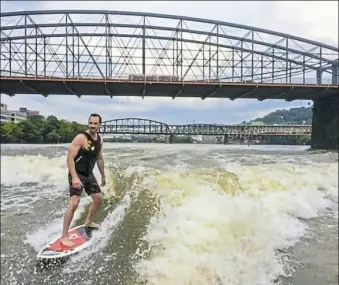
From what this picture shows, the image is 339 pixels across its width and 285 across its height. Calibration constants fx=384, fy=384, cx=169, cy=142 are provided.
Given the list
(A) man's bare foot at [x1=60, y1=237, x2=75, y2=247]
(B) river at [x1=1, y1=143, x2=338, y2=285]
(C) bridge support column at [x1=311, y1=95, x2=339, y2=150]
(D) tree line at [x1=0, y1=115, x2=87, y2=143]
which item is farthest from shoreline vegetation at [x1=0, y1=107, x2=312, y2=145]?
(C) bridge support column at [x1=311, y1=95, x2=339, y2=150]

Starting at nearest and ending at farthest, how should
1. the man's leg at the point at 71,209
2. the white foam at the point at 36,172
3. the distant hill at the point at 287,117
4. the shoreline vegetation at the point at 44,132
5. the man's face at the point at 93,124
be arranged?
the man's face at the point at 93,124
the shoreline vegetation at the point at 44,132
the man's leg at the point at 71,209
the distant hill at the point at 287,117
the white foam at the point at 36,172

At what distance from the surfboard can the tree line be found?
2.95 feet

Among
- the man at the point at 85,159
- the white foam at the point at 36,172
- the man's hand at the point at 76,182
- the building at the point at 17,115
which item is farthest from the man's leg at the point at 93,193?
the white foam at the point at 36,172

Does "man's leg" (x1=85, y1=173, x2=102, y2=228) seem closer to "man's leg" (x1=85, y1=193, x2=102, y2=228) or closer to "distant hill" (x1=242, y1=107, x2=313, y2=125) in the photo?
"man's leg" (x1=85, y1=193, x2=102, y2=228)

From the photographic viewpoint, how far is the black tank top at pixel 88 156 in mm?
2390

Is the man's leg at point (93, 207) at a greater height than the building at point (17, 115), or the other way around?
the building at point (17, 115)

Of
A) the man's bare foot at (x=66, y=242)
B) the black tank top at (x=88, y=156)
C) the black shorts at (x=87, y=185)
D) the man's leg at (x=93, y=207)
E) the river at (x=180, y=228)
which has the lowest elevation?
the river at (x=180, y=228)

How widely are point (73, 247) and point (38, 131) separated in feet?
3.36

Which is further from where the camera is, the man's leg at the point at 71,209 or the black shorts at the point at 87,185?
the man's leg at the point at 71,209

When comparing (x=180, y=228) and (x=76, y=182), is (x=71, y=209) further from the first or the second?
(x=180, y=228)

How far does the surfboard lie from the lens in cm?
321

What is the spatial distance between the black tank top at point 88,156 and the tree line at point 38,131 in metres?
0.25

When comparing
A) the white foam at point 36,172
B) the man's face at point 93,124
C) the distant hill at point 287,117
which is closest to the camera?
the man's face at point 93,124

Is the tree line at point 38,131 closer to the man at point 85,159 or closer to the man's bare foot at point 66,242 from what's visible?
the man at point 85,159
